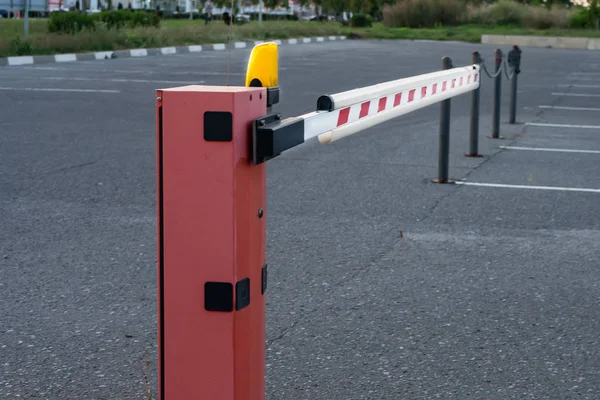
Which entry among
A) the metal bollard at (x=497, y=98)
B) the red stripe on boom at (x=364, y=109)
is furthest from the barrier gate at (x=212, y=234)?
the metal bollard at (x=497, y=98)

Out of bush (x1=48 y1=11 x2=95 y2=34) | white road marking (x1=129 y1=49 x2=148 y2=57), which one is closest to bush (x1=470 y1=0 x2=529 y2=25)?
bush (x1=48 y1=11 x2=95 y2=34)

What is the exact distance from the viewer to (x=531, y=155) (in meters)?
9.50

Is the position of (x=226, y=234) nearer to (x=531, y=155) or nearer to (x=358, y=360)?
(x=358, y=360)

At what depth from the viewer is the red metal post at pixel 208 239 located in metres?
2.43

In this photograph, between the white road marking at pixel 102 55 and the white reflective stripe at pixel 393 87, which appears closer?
the white reflective stripe at pixel 393 87

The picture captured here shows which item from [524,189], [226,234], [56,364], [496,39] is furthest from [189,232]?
[496,39]

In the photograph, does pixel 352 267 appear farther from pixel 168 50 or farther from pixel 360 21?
pixel 360 21

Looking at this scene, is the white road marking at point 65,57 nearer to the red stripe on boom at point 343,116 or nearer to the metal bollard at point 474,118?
the metal bollard at point 474,118

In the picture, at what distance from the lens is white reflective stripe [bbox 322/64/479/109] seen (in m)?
3.57

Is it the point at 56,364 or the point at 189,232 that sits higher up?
the point at 189,232

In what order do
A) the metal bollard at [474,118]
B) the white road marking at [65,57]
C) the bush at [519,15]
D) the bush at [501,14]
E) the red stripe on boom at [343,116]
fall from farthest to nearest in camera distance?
1. the bush at [501,14]
2. the bush at [519,15]
3. the white road marking at [65,57]
4. the metal bollard at [474,118]
5. the red stripe on boom at [343,116]

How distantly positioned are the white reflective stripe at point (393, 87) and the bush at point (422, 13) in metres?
59.3

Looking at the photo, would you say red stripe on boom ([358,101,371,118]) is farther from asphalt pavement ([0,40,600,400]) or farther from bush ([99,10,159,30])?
bush ([99,10,159,30])

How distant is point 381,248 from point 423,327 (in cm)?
143
